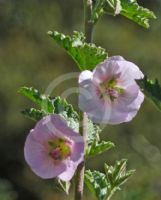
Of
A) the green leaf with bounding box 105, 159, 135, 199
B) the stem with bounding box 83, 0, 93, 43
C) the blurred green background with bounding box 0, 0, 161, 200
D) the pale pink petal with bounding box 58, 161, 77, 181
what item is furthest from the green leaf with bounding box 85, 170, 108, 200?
the blurred green background with bounding box 0, 0, 161, 200

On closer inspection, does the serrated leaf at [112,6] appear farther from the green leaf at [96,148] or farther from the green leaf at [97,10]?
the green leaf at [96,148]

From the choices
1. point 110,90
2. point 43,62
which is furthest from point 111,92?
point 43,62

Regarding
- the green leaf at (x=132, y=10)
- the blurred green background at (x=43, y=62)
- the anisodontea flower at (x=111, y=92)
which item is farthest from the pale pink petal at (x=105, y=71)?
the blurred green background at (x=43, y=62)

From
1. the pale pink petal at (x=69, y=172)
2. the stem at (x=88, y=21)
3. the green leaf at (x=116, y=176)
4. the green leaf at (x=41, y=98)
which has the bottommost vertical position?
the green leaf at (x=116, y=176)

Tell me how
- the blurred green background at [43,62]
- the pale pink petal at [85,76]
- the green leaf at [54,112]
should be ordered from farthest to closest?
the blurred green background at [43,62] < the green leaf at [54,112] < the pale pink petal at [85,76]

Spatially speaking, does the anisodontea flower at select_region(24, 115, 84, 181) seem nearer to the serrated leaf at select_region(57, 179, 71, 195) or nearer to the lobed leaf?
the serrated leaf at select_region(57, 179, 71, 195)

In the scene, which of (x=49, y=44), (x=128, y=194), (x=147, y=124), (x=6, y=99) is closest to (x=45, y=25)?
(x=49, y=44)
